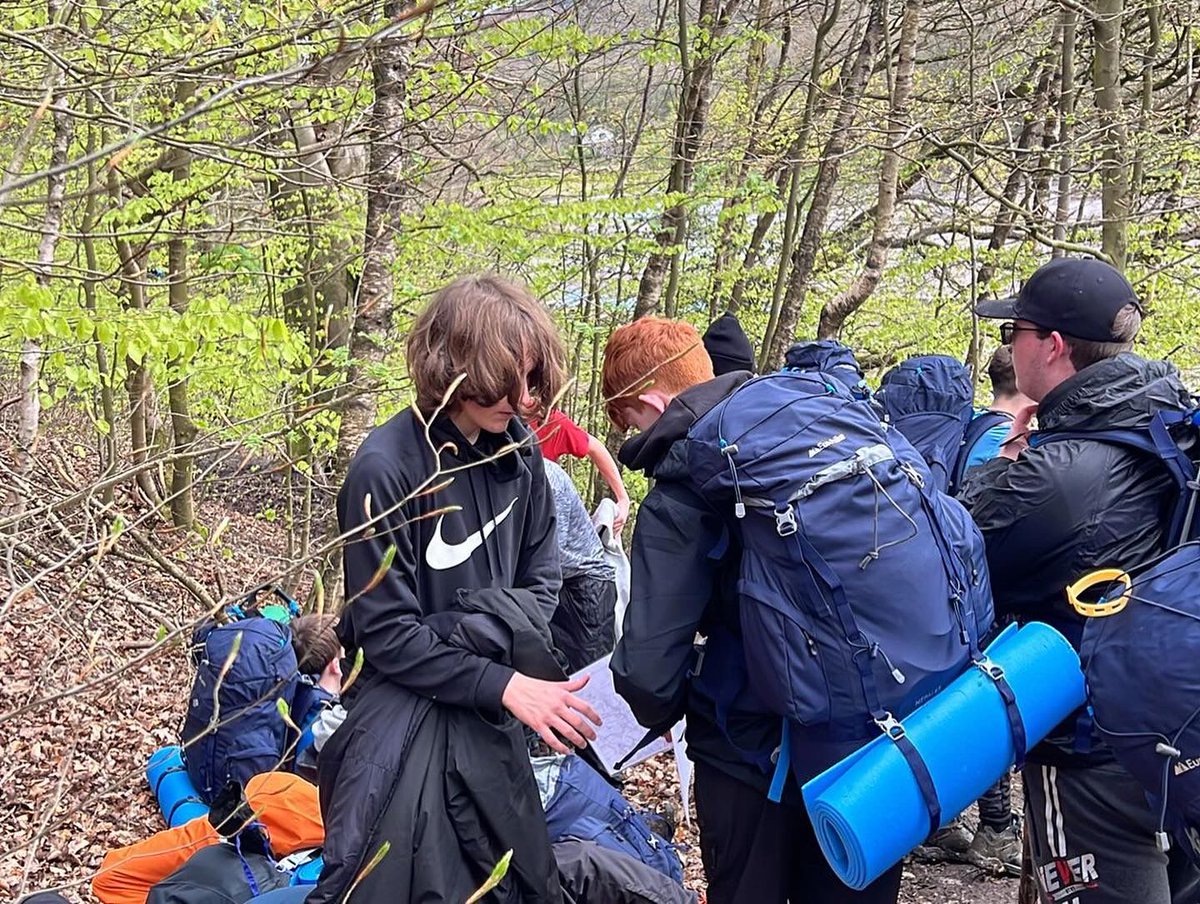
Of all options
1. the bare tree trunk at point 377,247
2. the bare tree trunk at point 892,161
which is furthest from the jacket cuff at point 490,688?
the bare tree trunk at point 892,161

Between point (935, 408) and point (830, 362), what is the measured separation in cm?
182

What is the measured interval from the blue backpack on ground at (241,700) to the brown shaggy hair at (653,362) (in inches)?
65.2

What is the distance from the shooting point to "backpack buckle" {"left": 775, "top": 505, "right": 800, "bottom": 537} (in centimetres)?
212

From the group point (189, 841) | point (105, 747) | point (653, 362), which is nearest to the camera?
point (653, 362)

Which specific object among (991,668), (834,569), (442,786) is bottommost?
(442,786)

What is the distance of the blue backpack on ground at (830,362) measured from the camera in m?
2.49

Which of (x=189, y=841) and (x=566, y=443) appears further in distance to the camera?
(x=566, y=443)

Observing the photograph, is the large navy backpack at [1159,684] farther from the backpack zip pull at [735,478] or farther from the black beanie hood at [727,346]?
the black beanie hood at [727,346]

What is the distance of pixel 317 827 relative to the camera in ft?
11.4

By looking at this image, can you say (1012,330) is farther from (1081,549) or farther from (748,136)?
(748,136)

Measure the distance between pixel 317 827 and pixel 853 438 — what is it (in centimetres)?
235

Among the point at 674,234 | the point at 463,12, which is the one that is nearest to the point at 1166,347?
the point at 674,234

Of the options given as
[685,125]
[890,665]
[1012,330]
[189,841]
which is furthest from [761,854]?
[685,125]

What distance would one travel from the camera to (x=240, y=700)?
12.2ft
